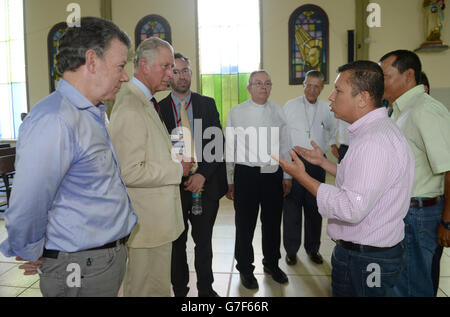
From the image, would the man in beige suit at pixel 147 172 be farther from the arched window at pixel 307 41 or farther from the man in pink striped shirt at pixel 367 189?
the arched window at pixel 307 41

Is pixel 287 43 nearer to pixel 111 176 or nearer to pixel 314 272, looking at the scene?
pixel 314 272

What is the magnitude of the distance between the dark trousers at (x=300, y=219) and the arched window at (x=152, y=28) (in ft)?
17.6

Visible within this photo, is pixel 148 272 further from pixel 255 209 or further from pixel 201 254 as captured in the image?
pixel 255 209

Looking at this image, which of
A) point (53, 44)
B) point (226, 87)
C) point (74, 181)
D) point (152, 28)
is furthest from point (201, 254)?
point (53, 44)

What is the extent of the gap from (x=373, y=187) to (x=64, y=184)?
3.67 feet

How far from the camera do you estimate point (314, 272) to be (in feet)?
9.27

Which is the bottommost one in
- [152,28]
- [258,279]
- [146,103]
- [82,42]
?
[258,279]

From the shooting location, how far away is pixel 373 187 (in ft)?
3.94

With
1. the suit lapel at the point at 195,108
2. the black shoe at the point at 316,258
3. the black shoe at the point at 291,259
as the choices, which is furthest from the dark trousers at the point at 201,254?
the black shoe at the point at 316,258

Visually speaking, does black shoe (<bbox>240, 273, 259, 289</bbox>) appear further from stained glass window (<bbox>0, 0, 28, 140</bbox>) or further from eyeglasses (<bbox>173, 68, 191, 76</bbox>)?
stained glass window (<bbox>0, 0, 28, 140</bbox>)

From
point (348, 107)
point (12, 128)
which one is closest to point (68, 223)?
point (348, 107)

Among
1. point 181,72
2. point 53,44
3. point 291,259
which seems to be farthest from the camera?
point 53,44

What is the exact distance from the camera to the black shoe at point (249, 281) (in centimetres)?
255

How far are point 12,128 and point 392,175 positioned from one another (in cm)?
932
